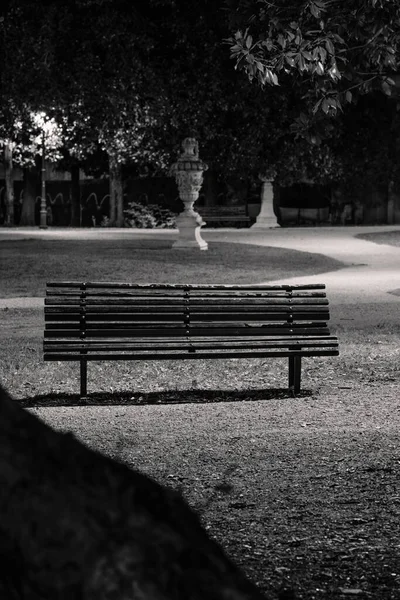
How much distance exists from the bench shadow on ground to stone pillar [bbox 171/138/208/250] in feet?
59.6

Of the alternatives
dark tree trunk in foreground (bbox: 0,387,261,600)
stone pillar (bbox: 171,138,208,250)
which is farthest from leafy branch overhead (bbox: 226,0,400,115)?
stone pillar (bbox: 171,138,208,250)

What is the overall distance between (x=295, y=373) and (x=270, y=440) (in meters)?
1.97

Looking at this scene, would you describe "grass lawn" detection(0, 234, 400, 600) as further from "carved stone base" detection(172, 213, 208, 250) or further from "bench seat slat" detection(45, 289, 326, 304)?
"carved stone base" detection(172, 213, 208, 250)

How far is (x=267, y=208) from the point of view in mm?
44188

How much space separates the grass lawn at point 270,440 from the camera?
17.0 ft

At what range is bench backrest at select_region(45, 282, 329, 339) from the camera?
30.5 feet

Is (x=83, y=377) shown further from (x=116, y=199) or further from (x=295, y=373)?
(x=116, y=199)

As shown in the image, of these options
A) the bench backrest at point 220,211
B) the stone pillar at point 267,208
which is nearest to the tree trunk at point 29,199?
the stone pillar at point 267,208

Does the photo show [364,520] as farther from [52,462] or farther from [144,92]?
[144,92]

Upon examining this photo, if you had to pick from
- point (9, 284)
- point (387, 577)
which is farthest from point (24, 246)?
point (387, 577)

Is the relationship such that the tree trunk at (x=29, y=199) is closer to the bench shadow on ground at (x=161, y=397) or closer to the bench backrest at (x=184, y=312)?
the bench backrest at (x=184, y=312)

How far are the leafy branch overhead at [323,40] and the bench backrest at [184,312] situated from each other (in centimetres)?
178

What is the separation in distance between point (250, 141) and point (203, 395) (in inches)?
820

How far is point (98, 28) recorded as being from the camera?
88.8 ft
